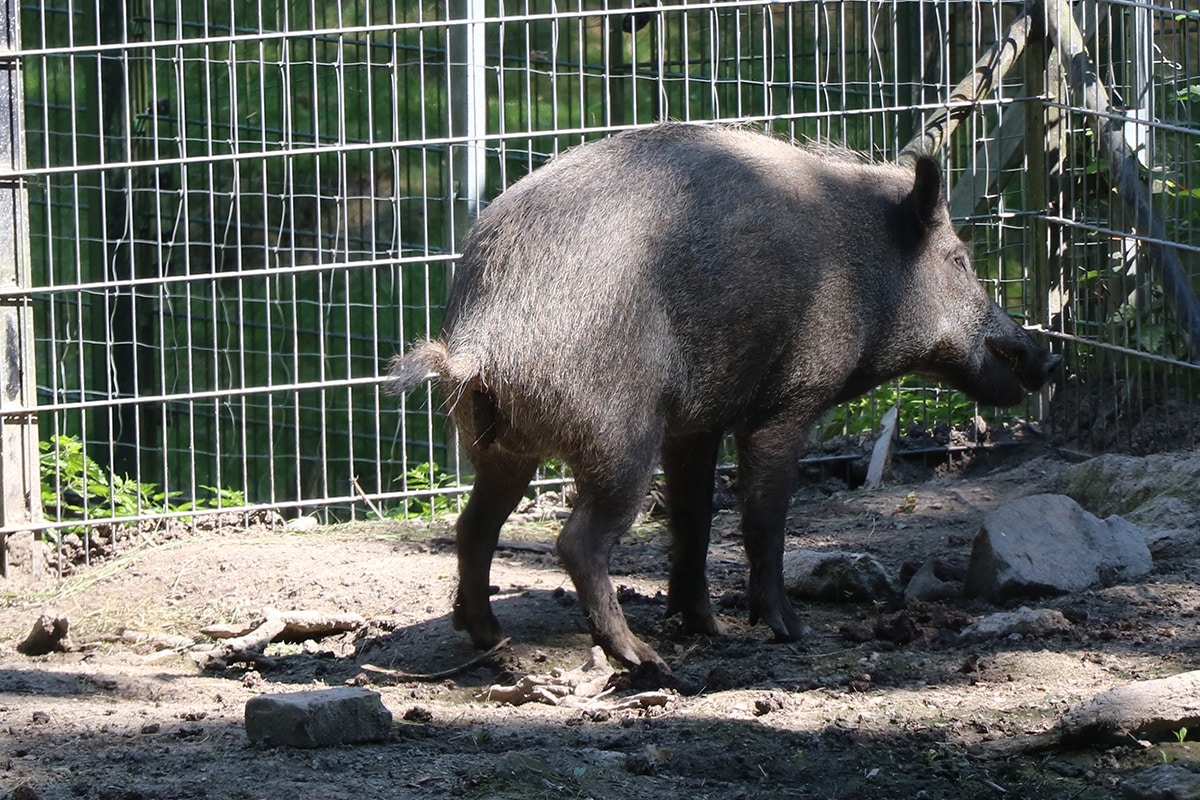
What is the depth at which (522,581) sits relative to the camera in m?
6.25

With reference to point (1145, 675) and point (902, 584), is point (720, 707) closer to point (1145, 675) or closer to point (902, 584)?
point (1145, 675)

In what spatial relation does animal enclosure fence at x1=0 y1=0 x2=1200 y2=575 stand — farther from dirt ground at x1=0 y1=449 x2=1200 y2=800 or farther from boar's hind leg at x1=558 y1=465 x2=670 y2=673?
boar's hind leg at x1=558 y1=465 x2=670 y2=673

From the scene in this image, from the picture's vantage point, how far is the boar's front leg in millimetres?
5418

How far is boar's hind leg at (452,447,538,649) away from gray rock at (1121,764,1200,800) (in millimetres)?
2317

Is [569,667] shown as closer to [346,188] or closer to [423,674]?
[423,674]

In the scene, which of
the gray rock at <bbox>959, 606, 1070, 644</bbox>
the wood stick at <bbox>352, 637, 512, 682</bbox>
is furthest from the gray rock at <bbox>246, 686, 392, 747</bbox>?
the gray rock at <bbox>959, 606, 1070, 644</bbox>

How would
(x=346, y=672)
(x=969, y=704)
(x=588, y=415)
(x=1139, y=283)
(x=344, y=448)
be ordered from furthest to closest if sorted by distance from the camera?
(x=344, y=448)
(x=1139, y=283)
(x=346, y=672)
(x=588, y=415)
(x=969, y=704)

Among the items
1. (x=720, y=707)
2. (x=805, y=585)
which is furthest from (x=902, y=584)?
(x=720, y=707)

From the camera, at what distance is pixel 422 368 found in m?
4.68

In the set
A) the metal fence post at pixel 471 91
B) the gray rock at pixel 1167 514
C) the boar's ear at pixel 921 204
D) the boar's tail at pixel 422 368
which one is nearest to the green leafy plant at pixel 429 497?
the metal fence post at pixel 471 91

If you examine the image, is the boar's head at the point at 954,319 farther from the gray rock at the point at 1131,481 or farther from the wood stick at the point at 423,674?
the wood stick at the point at 423,674

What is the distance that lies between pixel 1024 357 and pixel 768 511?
4.55ft

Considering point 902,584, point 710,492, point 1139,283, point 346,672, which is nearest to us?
point 346,672

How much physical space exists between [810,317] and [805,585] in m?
1.18
